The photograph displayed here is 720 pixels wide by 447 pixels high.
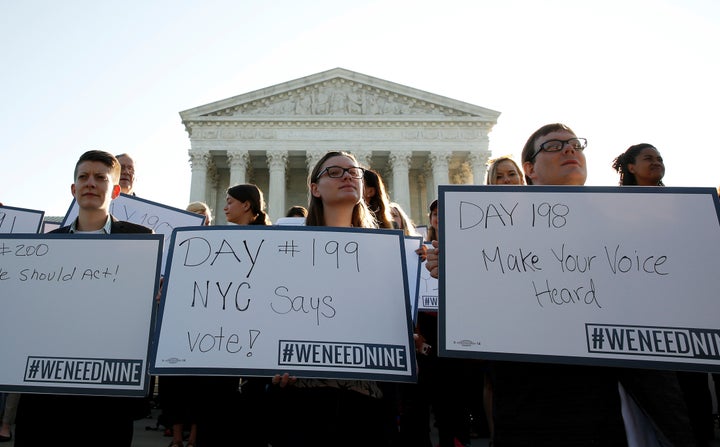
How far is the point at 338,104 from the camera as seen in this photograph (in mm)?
36156

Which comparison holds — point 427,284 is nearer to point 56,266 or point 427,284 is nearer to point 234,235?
point 234,235

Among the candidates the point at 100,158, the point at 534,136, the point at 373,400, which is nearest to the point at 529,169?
the point at 534,136

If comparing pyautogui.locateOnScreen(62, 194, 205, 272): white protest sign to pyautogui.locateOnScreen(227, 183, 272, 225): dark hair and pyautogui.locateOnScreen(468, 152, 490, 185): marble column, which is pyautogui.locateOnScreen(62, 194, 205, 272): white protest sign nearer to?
pyautogui.locateOnScreen(227, 183, 272, 225): dark hair

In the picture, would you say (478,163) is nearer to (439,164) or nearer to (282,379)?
(439,164)

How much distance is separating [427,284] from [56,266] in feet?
9.77

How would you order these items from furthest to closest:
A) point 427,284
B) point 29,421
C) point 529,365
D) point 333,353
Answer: point 427,284
point 29,421
point 333,353
point 529,365

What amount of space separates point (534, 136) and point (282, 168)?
32615 mm

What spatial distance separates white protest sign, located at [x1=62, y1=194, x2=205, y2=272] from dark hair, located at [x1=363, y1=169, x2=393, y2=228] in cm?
179

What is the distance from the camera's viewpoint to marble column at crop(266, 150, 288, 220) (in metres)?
32.7

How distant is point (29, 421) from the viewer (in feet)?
8.04

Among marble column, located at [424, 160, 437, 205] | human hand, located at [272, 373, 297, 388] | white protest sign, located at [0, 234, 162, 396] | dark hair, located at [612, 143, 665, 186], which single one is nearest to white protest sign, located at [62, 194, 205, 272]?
white protest sign, located at [0, 234, 162, 396]

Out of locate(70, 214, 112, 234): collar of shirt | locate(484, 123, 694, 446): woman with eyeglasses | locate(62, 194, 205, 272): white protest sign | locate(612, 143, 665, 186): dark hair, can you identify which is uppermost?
locate(612, 143, 665, 186): dark hair

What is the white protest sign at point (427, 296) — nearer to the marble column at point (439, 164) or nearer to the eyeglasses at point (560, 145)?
the eyeglasses at point (560, 145)

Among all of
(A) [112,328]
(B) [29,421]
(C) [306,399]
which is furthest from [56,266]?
(C) [306,399]
